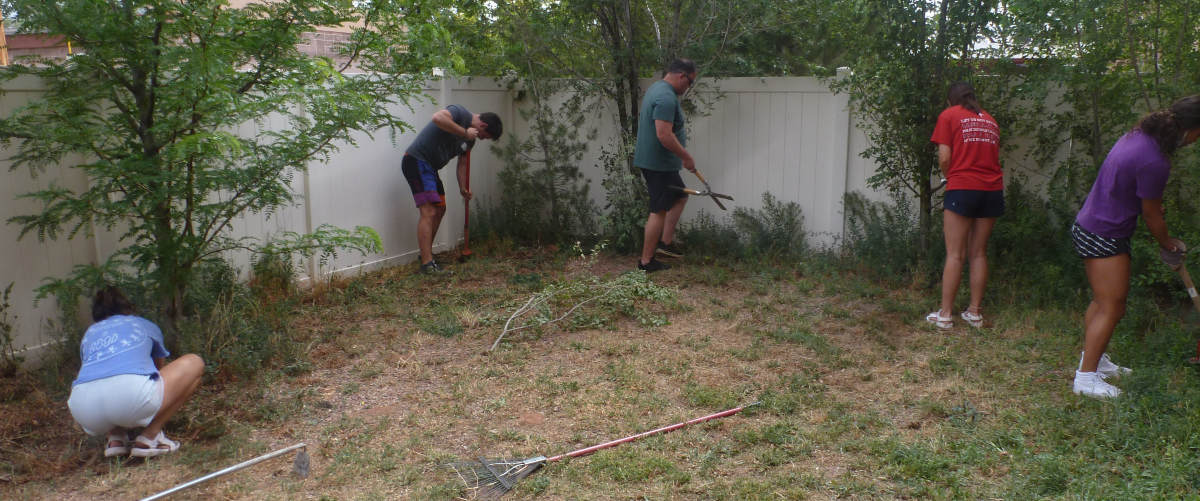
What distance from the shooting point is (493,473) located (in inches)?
141

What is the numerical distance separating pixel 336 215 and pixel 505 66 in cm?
234

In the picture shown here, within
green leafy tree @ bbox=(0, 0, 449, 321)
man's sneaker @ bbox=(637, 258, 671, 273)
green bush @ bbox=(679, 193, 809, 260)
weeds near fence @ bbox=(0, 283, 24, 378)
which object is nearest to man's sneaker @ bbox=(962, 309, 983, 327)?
green bush @ bbox=(679, 193, 809, 260)

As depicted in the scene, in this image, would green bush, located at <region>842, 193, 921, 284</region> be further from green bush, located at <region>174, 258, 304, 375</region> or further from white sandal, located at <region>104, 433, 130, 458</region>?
white sandal, located at <region>104, 433, 130, 458</region>

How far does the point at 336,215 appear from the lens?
6766 millimetres

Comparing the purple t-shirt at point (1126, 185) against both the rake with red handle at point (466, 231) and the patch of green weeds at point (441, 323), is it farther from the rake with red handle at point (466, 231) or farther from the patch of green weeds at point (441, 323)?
the rake with red handle at point (466, 231)

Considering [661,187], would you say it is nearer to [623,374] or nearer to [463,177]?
[463,177]

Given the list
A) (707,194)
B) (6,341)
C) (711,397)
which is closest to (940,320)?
(711,397)

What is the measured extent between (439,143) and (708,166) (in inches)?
98.5

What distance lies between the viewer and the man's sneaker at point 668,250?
7.50 meters

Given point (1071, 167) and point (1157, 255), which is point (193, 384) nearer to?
point (1157, 255)

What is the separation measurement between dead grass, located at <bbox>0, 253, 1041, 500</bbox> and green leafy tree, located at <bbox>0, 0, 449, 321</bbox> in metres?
0.87

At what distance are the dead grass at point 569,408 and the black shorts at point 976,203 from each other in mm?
775

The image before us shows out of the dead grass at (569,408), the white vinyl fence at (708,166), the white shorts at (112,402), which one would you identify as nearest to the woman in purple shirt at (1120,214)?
the dead grass at (569,408)

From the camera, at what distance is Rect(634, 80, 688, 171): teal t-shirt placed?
6.72 meters
